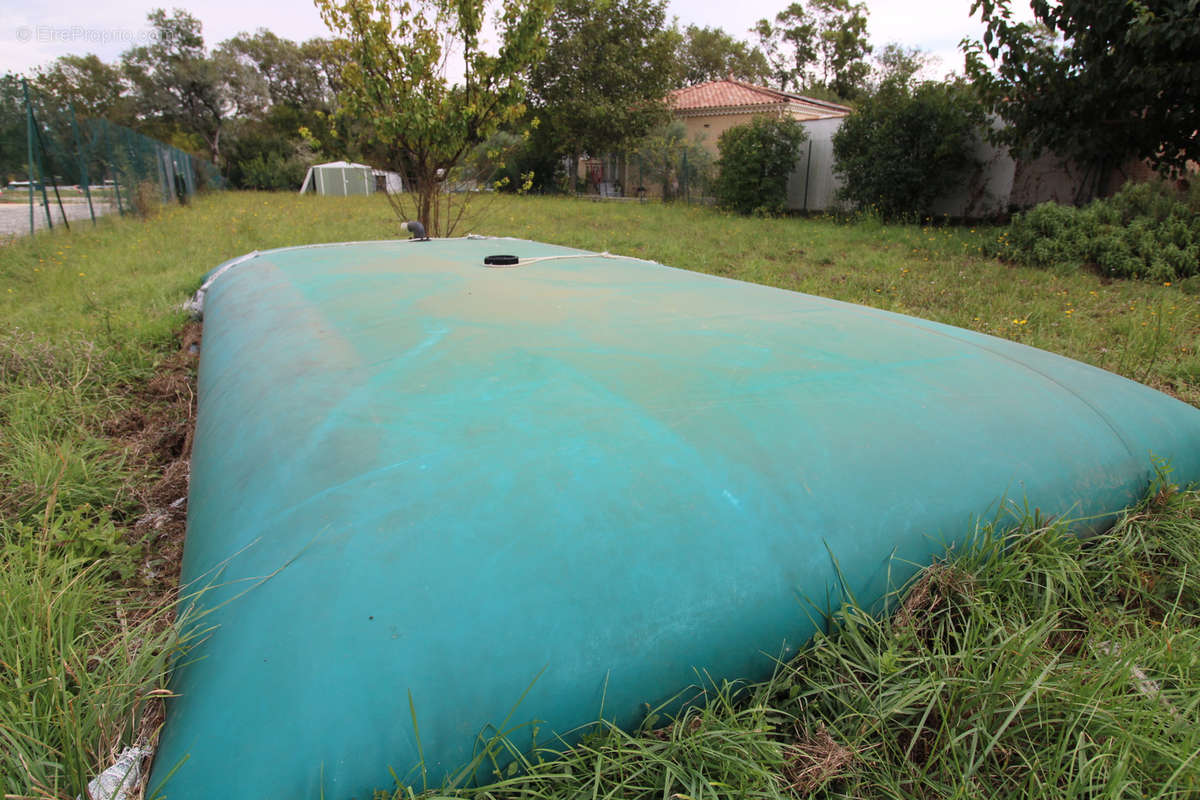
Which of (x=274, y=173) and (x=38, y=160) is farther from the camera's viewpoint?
(x=274, y=173)

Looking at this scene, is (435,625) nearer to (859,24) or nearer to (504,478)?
(504,478)

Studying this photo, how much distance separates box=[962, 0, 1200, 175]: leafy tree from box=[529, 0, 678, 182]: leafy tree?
47.5ft

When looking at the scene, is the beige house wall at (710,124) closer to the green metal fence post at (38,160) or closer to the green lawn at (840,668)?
the green metal fence post at (38,160)

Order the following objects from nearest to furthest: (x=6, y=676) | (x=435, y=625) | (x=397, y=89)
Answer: (x=435, y=625), (x=6, y=676), (x=397, y=89)

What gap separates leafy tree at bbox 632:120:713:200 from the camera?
582 inches

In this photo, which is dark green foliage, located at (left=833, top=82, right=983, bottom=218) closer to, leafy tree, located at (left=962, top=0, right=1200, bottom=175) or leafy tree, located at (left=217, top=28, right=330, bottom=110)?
leafy tree, located at (left=962, top=0, right=1200, bottom=175)

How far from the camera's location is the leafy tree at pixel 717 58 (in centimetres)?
3656

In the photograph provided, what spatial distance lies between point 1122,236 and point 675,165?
11.6 meters

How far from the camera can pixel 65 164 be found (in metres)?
8.39

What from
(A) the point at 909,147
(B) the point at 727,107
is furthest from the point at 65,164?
(B) the point at 727,107

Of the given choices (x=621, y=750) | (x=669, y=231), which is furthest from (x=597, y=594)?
(x=669, y=231)

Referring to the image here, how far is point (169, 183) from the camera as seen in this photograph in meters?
12.6

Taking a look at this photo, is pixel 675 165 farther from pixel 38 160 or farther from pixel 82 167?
pixel 38 160

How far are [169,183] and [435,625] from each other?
49.6 ft
